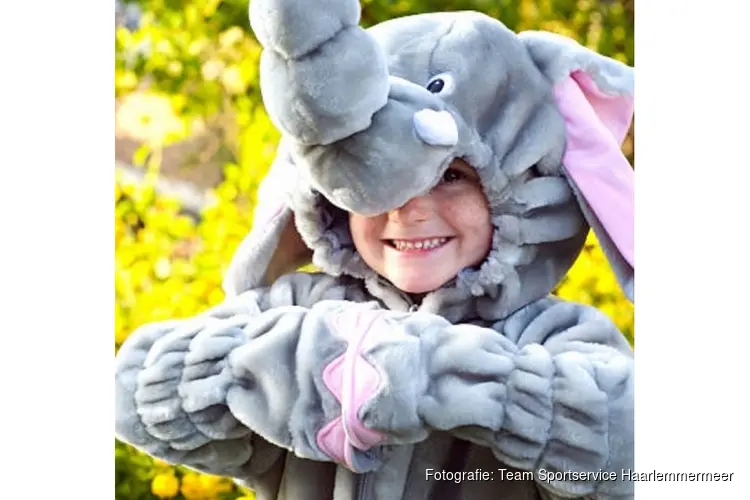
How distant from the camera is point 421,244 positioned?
3.31ft

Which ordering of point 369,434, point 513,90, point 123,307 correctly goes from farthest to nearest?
point 123,307 → point 513,90 → point 369,434

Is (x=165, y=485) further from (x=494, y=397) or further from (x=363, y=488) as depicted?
(x=494, y=397)

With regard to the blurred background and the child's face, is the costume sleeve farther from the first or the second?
the blurred background

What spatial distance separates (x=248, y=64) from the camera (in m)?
1.42

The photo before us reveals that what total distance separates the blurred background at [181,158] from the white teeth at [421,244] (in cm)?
37

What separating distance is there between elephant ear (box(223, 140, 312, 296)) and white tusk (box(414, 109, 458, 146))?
16 cm

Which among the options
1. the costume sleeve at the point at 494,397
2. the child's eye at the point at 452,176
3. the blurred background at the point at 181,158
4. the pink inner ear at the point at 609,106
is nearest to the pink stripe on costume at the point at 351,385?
the costume sleeve at the point at 494,397

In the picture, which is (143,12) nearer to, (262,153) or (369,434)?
(262,153)

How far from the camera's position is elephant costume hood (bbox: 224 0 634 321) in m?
0.90

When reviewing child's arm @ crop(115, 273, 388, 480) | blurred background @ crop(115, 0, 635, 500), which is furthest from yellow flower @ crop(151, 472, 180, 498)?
child's arm @ crop(115, 273, 388, 480)

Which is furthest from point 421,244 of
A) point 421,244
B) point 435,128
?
point 435,128

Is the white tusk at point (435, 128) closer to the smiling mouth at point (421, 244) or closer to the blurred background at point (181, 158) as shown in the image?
the smiling mouth at point (421, 244)
